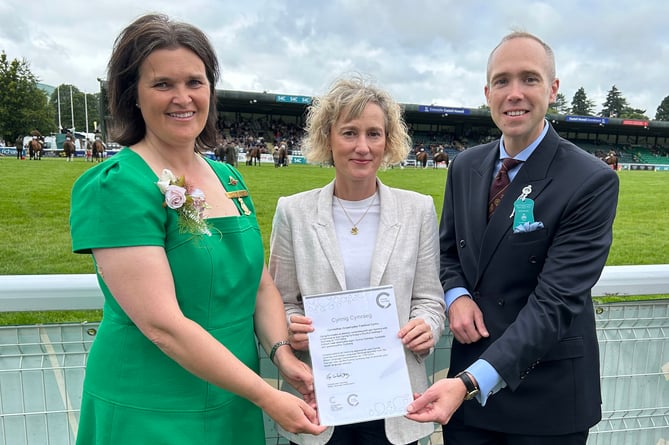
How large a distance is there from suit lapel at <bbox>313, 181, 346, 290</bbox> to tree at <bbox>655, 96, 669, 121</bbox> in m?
130

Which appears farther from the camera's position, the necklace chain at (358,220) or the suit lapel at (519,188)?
the necklace chain at (358,220)

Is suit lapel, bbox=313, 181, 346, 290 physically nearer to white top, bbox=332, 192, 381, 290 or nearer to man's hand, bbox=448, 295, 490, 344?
white top, bbox=332, 192, 381, 290

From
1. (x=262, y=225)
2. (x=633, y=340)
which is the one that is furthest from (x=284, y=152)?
(x=633, y=340)

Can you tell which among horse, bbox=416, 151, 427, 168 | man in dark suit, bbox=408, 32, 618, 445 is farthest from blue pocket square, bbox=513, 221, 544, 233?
horse, bbox=416, 151, 427, 168

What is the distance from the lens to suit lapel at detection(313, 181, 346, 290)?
210 centimetres

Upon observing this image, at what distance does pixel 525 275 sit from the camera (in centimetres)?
200

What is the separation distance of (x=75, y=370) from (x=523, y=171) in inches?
87.5

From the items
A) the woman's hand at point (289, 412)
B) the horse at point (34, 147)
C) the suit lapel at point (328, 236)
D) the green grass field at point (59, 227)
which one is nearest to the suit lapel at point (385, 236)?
the suit lapel at point (328, 236)

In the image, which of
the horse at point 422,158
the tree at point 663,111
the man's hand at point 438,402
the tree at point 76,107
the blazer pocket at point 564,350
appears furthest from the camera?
the tree at point 663,111

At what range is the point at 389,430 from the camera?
207 centimetres

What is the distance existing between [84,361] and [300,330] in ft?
3.88

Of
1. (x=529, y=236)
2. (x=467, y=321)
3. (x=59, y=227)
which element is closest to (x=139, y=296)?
(x=467, y=321)

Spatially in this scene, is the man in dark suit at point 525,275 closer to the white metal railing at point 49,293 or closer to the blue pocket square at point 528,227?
the blue pocket square at point 528,227

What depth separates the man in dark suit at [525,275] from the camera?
6.14 feet
